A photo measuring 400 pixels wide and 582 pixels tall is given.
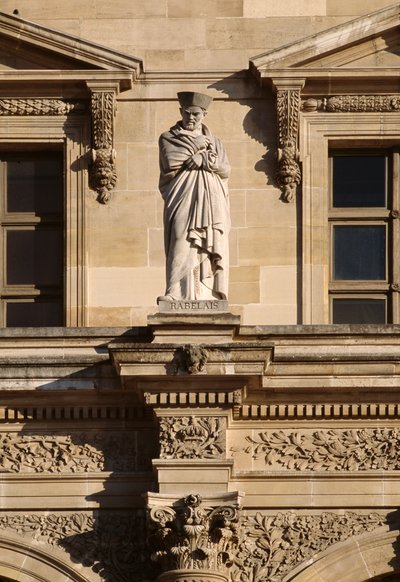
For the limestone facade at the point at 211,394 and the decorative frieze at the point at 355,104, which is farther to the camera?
the decorative frieze at the point at 355,104

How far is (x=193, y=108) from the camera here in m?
33.2

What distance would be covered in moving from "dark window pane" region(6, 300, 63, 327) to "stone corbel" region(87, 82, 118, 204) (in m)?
1.22

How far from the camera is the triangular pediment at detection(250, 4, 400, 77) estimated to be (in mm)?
35281

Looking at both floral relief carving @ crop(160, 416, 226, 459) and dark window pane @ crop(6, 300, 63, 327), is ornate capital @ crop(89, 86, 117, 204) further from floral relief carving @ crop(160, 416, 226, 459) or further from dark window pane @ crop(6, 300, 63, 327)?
floral relief carving @ crop(160, 416, 226, 459)

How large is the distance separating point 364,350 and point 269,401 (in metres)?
1.04

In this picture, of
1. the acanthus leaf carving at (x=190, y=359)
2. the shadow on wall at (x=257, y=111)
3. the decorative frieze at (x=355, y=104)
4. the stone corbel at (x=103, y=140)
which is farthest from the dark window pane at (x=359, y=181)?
the acanthus leaf carving at (x=190, y=359)

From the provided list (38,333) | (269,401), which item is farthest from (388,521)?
(38,333)

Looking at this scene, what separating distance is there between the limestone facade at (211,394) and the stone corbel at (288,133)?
0.6 inches

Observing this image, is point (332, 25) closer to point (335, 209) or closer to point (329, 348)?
point (335, 209)

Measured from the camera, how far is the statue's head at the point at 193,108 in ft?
109

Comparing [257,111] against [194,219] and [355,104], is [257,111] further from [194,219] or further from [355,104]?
[194,219]

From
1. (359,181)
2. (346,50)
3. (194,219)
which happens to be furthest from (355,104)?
(194,219)

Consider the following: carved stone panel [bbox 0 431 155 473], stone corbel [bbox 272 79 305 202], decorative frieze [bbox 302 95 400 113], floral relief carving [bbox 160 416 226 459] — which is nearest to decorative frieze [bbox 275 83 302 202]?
stone corbel [bbox 272 79 305 202]

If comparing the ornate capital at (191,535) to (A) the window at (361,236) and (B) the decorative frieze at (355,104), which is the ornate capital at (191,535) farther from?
(B) the decorative frieze at (355,104)
